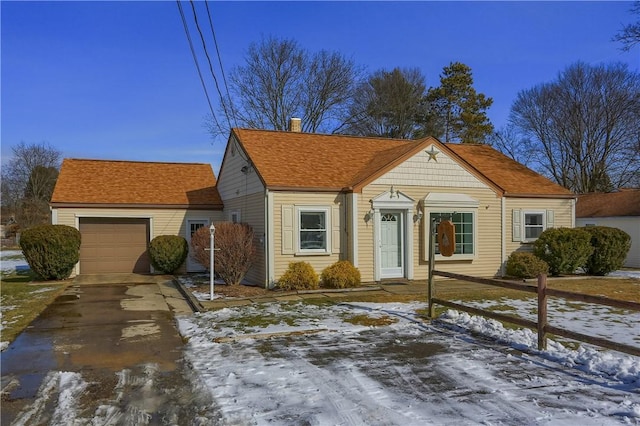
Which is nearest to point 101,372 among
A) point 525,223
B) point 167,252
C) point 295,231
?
point 295,231

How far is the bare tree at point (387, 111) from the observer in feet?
119

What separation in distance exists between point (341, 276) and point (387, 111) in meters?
25.0

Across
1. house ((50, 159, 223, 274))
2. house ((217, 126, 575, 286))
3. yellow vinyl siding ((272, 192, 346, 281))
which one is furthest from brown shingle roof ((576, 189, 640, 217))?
house ((50, 159, 223, 274))

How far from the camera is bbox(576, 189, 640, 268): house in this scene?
24172 mm

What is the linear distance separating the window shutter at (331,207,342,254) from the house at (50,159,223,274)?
6.76 metres

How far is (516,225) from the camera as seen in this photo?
17062 millimetres

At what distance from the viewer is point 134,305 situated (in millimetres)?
11625

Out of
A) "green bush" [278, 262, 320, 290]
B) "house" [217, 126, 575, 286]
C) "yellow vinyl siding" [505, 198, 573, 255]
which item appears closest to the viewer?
"green bush" [278, 262, 320, 290]

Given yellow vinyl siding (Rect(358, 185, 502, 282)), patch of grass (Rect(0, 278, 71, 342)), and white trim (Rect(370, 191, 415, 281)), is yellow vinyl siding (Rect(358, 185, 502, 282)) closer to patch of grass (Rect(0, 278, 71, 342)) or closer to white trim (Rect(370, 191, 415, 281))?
white trim (Rect(370, 191, 415, 281))

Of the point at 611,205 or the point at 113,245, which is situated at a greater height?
the point at 611,205

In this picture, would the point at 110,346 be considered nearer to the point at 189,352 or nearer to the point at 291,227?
the point at 189,352

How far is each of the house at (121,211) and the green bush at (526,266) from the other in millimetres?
11283

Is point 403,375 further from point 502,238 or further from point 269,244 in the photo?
point 502,238

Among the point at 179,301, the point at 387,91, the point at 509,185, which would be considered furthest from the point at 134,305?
the point at 387,91
